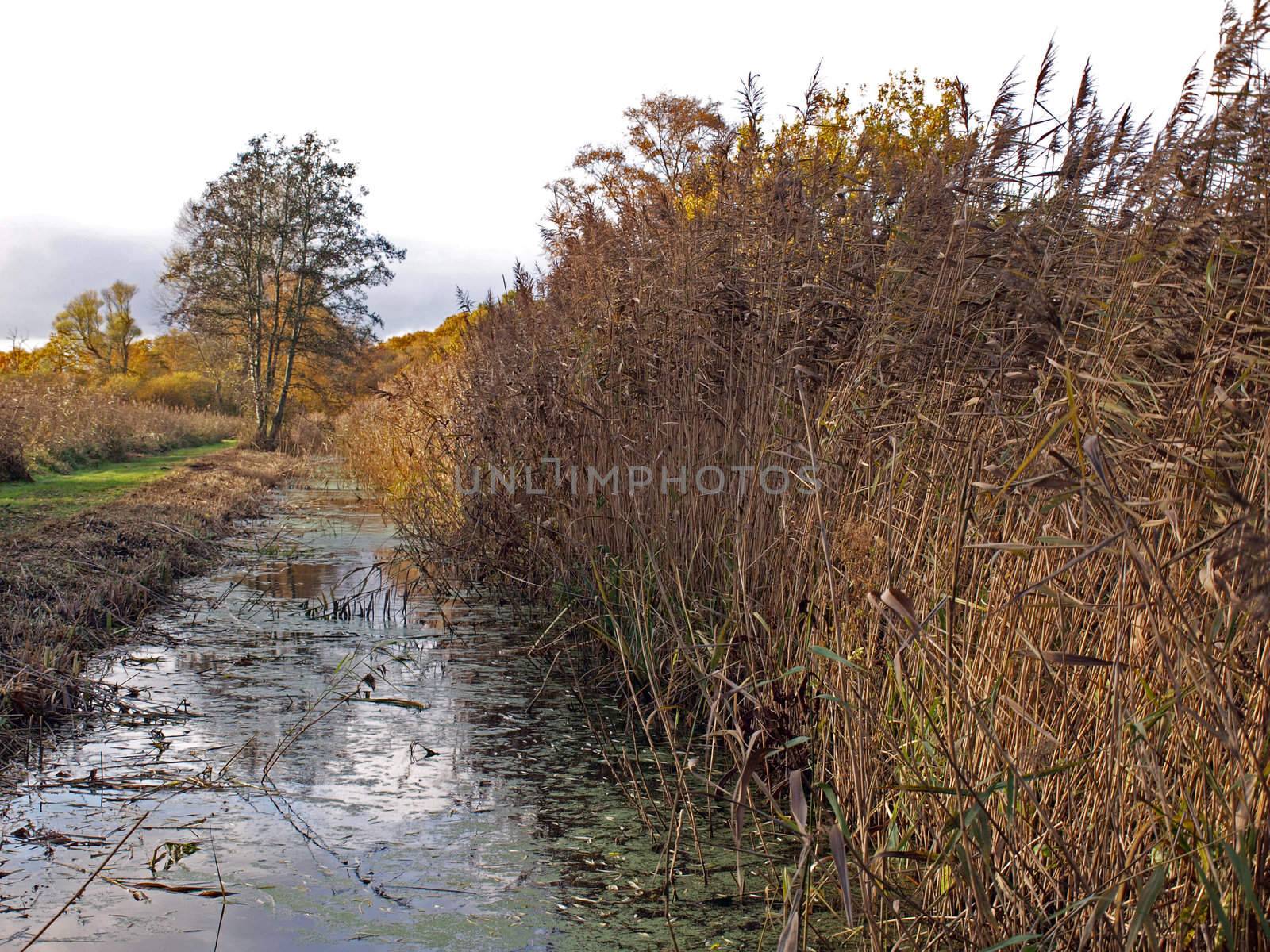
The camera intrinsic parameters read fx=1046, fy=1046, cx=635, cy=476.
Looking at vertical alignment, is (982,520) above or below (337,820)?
above

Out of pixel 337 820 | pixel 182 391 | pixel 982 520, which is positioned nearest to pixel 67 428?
pixel 337 820

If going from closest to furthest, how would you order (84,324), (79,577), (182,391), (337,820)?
(337,820) → (79,577) → (182,391) → (84,324)

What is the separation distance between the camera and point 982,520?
2396 mm

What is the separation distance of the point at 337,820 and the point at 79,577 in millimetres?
3368

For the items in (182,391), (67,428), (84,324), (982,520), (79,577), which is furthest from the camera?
(84,324)

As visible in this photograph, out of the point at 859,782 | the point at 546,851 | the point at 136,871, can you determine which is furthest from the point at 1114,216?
the point at 136,871

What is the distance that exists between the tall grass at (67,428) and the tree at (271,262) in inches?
222

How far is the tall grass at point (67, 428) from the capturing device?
38.8ft

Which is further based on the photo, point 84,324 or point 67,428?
point 84,324

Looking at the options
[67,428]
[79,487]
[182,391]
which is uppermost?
[182,391]

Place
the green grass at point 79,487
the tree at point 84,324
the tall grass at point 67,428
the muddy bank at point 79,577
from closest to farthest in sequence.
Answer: the muddy bank at point 79,577 → the green grass at point 79,487 → the tall grass at point 67,428 → the tree at point 84,324

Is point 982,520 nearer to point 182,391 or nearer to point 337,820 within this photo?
Result: point 337,820

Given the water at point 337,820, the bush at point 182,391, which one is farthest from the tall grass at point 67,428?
the bush at point 182,391

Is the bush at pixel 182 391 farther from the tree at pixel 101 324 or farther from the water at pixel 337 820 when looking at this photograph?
the water at pixel 337 820
